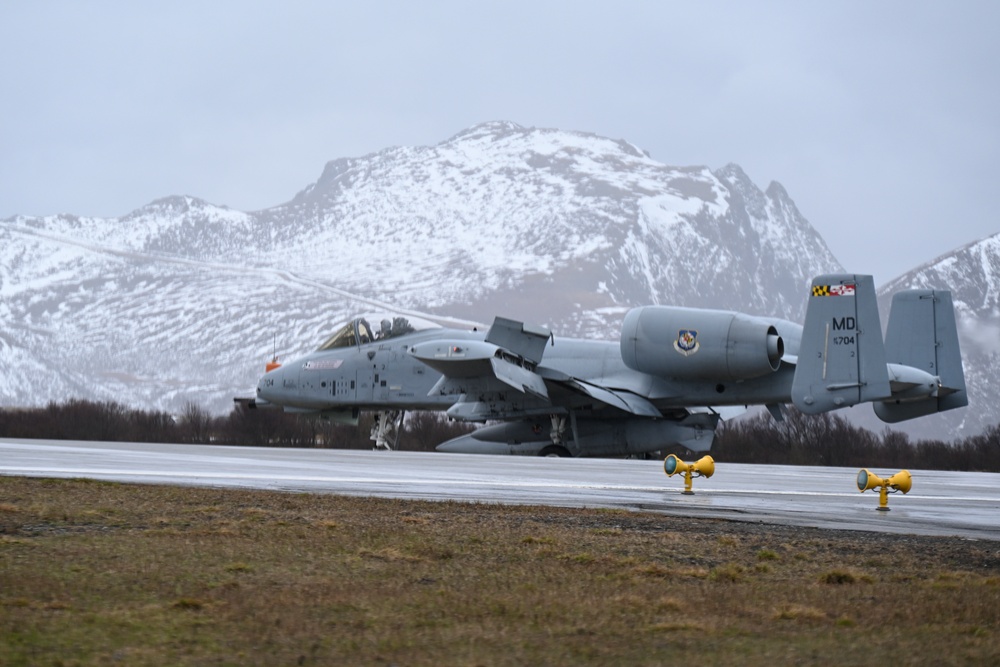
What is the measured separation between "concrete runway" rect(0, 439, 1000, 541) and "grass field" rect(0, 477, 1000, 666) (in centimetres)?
146

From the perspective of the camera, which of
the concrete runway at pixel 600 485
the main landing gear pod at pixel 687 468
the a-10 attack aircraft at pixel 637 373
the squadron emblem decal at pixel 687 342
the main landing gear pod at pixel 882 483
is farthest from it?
the squadron emblem decal at pixel 687 342

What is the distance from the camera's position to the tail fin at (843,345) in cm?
Answer: 2066

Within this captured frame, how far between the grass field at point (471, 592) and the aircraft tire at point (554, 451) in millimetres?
19627

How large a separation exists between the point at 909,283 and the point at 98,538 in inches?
2790

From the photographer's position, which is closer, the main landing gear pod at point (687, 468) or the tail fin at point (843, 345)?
the main landing gear pod at point (687, 468)

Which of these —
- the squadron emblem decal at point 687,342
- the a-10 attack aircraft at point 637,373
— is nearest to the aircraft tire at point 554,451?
the a-10 attack aircraft at point 637,373

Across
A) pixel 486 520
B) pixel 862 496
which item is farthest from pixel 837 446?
pixel 486 520

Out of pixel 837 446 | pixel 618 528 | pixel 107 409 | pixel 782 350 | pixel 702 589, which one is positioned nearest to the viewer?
pixel 702 589

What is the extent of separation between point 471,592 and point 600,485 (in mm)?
8005

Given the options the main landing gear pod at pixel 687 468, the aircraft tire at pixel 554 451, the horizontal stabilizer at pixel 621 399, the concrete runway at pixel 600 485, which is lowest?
the concrete runway at pixel 600 485

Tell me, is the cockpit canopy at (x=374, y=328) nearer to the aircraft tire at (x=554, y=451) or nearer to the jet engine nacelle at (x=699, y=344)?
the aircraft tire at (x=554, y=451)

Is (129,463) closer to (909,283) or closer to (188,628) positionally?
(188,628)

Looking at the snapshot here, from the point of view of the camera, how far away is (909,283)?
71875mm

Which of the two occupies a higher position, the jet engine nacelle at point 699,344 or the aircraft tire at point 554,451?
the jet engine nacelle at point 699,344
